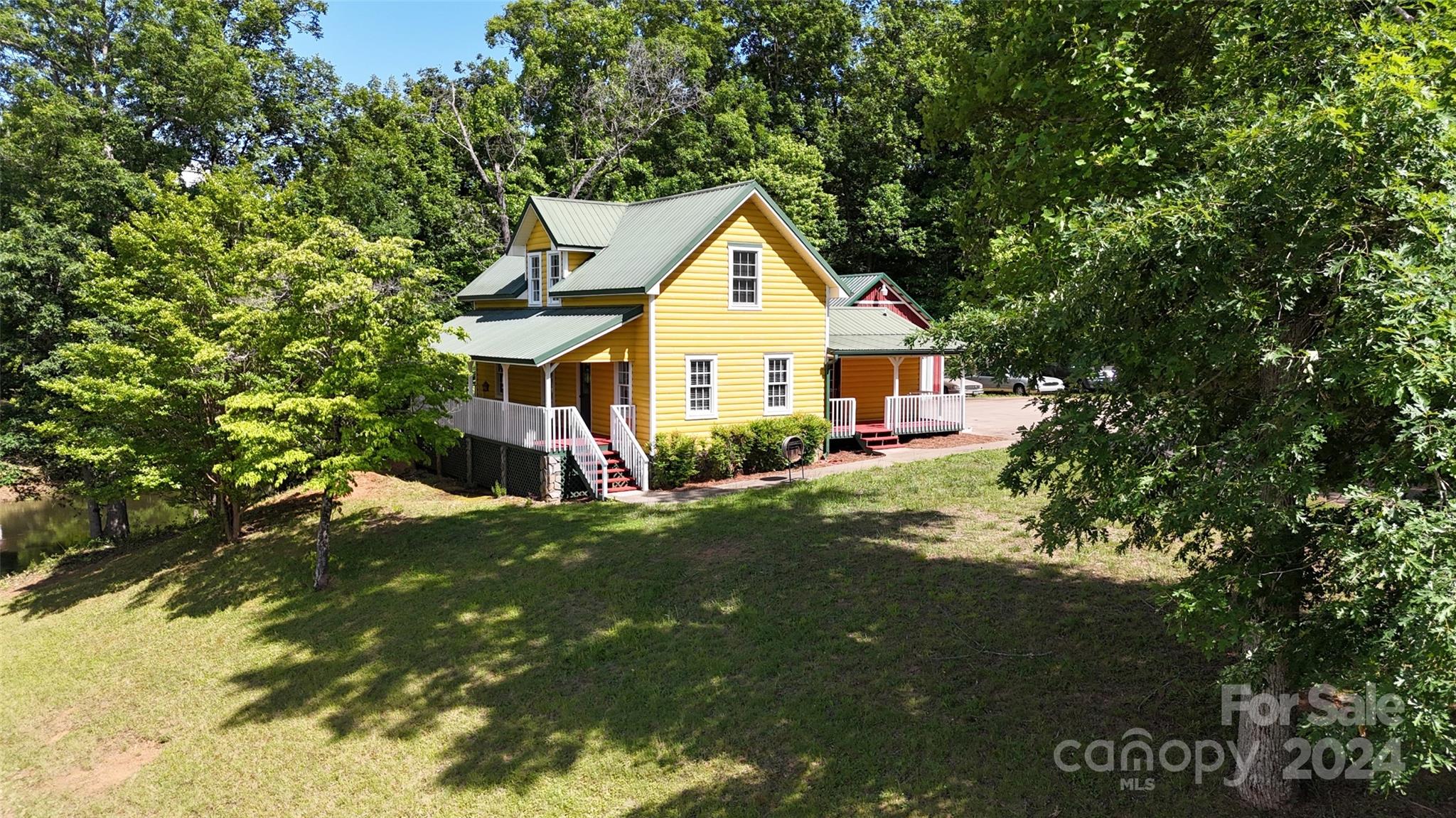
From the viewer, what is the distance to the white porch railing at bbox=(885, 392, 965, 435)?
2520 centimetres

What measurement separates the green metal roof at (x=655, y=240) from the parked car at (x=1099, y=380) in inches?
562

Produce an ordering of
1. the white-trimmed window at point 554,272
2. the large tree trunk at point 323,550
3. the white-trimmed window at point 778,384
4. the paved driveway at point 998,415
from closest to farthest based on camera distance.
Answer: the large tree trunk at point 323,550, the white-trimmed window at point 778,384, the white-trimmed window at point 554,272, the paved driveway at point 998,415

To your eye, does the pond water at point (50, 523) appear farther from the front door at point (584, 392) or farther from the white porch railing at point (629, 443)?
the white porch railing at point (629, 443)

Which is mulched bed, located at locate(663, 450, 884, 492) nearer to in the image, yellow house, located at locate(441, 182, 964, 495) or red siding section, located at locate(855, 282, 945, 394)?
yellow house, located at locate(441, 182, 964, 495)

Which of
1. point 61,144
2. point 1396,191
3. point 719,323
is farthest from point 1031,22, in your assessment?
point 61,144

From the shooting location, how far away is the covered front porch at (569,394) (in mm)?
19766

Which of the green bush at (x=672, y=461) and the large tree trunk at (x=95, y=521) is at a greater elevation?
the green bush at (x=672, y=461)

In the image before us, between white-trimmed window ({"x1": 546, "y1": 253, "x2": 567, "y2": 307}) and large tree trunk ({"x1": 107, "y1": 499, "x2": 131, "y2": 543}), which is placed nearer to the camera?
white-trimmed window ({"x1": 546, "y1": 253, "x2": 567, "y2": 307})

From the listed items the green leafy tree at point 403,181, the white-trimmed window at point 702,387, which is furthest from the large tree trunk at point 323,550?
the green leafy tree at point 403,181

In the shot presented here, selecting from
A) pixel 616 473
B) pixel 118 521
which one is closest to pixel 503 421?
pixel 616 473

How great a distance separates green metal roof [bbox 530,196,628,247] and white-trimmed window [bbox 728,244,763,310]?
4316 mm

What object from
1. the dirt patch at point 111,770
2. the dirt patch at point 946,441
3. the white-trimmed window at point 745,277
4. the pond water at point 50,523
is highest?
the white-trimmed window at point 745,277

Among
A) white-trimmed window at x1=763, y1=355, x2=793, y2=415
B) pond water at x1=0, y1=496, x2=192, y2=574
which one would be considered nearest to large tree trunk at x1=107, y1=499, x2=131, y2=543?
pond water at x1=0, y1=496, x2=192, y2=574

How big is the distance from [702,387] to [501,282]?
33.8 ft
